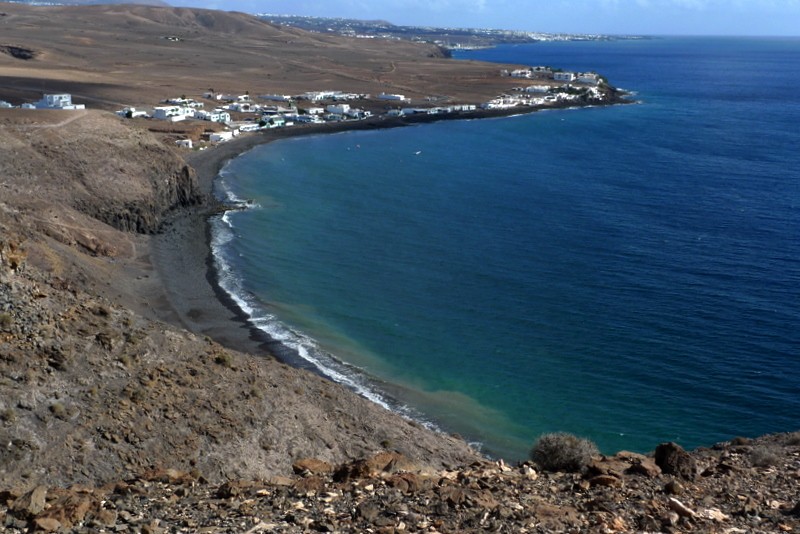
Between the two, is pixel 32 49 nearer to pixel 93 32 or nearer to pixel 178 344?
pixel 93 32

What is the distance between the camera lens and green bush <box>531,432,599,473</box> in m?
14.7

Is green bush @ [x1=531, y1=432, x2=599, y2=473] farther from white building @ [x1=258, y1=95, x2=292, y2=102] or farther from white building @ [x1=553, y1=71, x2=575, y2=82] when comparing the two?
white building @ [x1=553, y1=71, x2=575, y2=82]

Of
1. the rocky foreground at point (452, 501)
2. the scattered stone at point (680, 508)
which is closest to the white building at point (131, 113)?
the rocky foreground at point (452, 501)

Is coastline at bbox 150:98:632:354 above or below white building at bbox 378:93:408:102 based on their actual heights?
below

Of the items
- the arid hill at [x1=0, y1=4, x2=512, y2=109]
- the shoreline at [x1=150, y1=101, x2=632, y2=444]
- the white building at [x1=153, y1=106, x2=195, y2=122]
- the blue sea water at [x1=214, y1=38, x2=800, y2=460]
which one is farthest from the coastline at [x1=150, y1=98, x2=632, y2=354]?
the arid hill at [x1=0, y1=4, x2=512, y2=109]

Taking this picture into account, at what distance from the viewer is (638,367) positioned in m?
27.9

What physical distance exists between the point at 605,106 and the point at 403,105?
86.2 feet

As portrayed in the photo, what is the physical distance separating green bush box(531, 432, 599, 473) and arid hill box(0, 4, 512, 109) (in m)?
73.8

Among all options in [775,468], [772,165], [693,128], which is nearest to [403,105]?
[693,128]

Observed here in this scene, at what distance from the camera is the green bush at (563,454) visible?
14.7m

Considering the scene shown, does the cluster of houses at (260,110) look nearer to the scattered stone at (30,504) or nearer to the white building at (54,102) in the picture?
the white building at (54,102)

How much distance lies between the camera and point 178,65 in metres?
128

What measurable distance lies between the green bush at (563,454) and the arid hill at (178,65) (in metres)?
73.8

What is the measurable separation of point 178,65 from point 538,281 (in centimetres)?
10462
